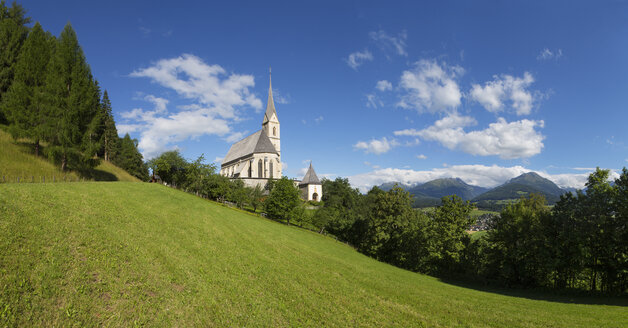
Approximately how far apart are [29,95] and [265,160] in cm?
7109

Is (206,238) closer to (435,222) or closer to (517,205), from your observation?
(435,222)

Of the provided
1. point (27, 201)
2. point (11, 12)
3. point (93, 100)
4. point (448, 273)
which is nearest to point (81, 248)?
point (27, 201)

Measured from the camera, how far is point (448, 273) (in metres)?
40.8

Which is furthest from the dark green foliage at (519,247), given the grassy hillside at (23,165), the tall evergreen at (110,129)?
the tall evergreen at (110,129)

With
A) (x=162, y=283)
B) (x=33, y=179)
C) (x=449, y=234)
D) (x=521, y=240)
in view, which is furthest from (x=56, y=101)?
(x=521, y=240)

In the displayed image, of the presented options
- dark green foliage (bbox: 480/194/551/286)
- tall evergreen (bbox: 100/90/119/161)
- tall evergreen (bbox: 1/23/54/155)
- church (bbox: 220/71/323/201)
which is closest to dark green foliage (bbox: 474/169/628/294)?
dark green foliage (bbox: 480/194/551/286)

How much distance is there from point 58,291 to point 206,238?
395 inches

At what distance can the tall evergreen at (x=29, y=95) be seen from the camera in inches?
1014

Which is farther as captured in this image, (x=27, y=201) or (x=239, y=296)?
(x=27, y=201)

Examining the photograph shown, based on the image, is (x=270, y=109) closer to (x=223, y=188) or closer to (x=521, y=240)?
(x=223, y=188)

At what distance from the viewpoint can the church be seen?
95938 mm

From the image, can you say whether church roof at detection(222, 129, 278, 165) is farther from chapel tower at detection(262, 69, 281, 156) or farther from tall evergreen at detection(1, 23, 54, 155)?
tall evergreen at detection(1, 23, 54, 155)

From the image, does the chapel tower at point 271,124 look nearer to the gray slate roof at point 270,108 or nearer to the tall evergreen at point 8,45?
the gray slate roof at point 270,108

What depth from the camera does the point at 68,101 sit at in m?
26.8
